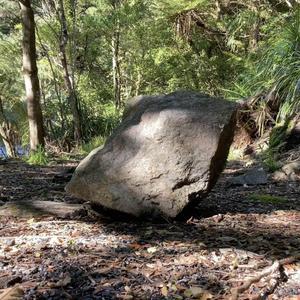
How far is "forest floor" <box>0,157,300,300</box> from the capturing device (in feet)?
7.32

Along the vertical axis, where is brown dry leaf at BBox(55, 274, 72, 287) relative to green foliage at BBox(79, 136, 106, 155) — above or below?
below

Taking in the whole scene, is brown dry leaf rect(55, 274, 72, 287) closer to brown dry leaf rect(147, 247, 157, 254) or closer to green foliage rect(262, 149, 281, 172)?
brown dry leaf rect(147, 247, 157, 254)

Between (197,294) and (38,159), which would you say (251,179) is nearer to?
(197,294)

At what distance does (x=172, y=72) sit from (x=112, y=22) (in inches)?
100

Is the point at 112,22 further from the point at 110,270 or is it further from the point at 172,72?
the point at 110,270

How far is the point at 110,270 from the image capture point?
245cm

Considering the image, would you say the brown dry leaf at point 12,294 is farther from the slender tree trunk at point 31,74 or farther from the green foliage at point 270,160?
the slender tree trunk at point 31,74

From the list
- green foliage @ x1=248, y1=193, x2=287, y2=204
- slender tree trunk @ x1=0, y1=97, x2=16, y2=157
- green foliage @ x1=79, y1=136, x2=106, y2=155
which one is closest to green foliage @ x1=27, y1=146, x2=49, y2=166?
green foliage @ x1=79, y1=136, x2=106, y2=155

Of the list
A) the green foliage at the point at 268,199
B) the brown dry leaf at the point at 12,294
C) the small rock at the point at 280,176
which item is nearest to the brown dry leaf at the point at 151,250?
the brown dry leaf at the point at 12,294

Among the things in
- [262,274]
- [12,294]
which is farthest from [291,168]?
[12,294]

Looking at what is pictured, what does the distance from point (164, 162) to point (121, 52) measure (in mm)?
13426

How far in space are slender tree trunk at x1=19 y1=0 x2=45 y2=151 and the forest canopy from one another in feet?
5.12

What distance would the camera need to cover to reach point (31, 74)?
843 cm

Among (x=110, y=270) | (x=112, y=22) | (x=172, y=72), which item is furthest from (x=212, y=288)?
(x=172, y=72)
